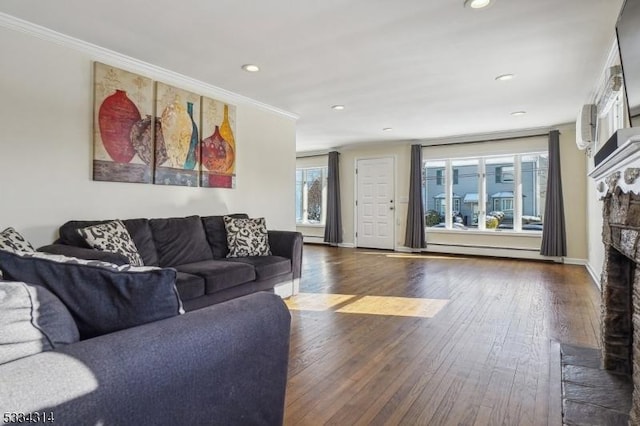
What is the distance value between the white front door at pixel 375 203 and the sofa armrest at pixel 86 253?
6.00 meters

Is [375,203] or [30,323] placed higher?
[375,203]

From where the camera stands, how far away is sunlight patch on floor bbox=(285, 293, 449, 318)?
3314 millimetres

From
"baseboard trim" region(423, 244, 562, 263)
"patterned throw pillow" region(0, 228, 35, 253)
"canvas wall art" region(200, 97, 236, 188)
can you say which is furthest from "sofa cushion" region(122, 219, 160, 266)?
"baseboard trim" region(423, 244, 562, 263)

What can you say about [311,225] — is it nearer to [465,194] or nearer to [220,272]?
[465,194]

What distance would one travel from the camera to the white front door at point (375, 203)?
7.75 m

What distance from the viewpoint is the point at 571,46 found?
295 centimetres

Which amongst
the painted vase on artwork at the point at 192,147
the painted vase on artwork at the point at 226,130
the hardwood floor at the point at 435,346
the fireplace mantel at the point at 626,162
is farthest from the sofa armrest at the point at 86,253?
the fireplace mantel at the point at 626,162

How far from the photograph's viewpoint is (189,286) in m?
2.63

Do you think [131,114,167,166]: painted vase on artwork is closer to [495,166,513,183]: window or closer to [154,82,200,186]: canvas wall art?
[154,82,200,186]: canvas wall art

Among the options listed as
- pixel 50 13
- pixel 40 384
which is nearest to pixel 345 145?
pixel 50 13

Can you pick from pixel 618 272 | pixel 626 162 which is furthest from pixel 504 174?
pixel 626 162

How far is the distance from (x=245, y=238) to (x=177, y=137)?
122 centimetres

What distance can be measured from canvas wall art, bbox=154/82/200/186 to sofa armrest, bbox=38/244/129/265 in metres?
1.11

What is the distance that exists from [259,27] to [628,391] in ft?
10.5
